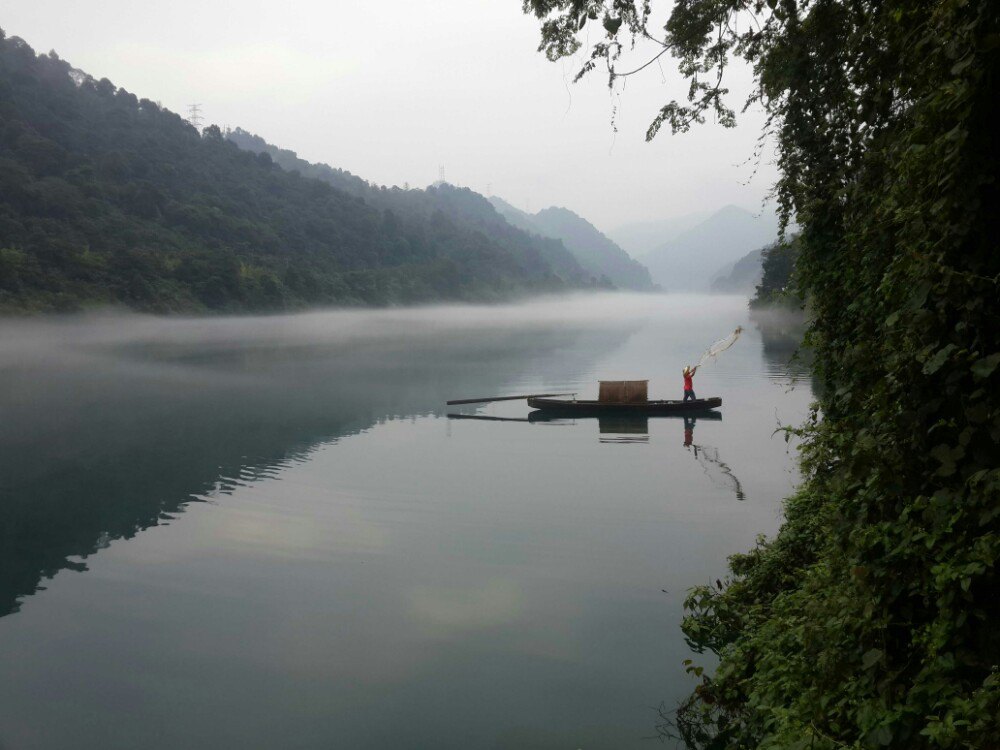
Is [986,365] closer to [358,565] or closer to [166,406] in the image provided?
[358,565]

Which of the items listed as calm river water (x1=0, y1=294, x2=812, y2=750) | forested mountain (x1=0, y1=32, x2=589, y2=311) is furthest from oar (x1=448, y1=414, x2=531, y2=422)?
forested mountain (x1=0, y1=32, x2=589, y2=311)

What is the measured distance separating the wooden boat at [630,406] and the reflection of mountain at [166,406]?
22.4 feet

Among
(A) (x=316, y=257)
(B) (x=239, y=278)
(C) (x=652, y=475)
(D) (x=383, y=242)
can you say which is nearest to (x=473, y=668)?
(C) (x=652, y=475)

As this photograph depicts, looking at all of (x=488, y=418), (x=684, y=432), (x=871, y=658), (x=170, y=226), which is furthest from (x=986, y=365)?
(x=170, y=226)

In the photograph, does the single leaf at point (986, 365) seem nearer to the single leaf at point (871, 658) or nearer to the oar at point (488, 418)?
the single leaf at point (871, 658)

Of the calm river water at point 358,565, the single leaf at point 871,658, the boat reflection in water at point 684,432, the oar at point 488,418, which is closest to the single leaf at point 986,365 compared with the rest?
the single leaf at point 871,658

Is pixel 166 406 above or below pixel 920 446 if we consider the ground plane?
below

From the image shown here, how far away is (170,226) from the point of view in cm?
10244

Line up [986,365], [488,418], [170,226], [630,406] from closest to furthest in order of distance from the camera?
[986,365] → [630,406] → [488,418] → [170,226]

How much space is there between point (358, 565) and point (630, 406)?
53.7 feet

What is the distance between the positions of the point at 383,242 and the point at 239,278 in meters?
55.1

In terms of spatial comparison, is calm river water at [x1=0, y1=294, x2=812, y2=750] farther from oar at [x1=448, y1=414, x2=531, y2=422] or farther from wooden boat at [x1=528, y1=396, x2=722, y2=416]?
wooden boat at [x1=528, y1=396, x2=722, y2=416]

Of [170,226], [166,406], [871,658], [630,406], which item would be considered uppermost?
[170,226]

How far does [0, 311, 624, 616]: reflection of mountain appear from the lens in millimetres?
18016
